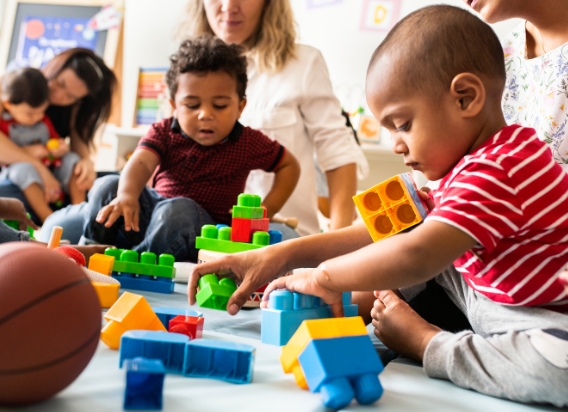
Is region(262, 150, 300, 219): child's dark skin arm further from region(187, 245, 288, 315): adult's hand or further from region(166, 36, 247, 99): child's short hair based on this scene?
region(187, 245, 288, 315): adult's hand

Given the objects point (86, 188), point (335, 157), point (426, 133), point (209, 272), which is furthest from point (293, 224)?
point (86, 188)

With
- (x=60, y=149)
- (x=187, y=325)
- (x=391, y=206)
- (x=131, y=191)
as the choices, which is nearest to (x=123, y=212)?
(x=131, y=191)

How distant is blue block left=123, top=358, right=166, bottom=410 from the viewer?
2.09 feet

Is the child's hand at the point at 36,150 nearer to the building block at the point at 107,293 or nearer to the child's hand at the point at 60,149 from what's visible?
the child's hand at the point at 60,149

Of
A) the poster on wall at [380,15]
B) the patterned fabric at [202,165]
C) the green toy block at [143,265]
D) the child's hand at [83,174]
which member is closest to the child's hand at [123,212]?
the green toy block at [143,265]

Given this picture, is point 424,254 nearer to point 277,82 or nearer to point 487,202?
point 487,202

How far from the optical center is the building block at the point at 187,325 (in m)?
0.90

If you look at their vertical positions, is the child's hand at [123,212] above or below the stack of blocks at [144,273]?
above

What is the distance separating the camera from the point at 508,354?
0.80 metres

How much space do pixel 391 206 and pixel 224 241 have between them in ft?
1.73

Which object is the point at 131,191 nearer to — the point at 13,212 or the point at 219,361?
the point at 13,212

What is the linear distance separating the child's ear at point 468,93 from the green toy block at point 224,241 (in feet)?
1.99

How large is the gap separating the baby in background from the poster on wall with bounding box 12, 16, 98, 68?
2.86 feet

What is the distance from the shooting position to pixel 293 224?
1.96m
